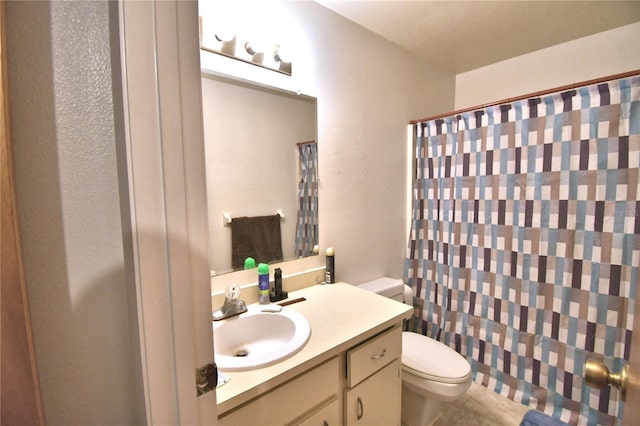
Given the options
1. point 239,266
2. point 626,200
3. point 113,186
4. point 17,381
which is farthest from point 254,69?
point 626,200

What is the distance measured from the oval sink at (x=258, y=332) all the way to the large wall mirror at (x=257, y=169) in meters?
0.25

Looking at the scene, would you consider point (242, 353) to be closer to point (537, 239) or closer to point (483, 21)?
point (537, 239)

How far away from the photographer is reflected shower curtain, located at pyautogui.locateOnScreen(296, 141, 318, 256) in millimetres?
1493

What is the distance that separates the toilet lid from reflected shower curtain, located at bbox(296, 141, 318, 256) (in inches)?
30.1

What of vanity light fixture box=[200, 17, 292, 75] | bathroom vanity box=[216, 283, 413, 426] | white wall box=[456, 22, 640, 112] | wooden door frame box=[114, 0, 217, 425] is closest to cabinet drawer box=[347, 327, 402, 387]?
bathroom vanity box=[216, 283, 413, 426]

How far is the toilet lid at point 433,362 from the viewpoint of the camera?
1321 millimetres

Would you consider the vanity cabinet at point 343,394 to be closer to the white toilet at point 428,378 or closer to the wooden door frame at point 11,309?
the white toilet at point 428,378

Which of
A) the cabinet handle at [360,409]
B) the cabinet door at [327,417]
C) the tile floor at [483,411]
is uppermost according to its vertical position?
the cabinet door at [327,417]

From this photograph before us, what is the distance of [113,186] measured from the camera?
0.45 metres

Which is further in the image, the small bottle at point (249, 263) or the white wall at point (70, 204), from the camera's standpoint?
the small bottle at point (249, 263)

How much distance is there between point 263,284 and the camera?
1279 millimetres

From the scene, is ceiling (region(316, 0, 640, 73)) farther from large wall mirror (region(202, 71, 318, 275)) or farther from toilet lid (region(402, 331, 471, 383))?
toilet lid (region(402, 331, 471, 383))

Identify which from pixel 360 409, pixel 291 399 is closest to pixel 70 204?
pixel 291 399

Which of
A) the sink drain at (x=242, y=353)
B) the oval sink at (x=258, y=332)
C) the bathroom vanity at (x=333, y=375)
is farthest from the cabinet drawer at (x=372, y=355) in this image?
the sink drain at (x=242, y=353)
